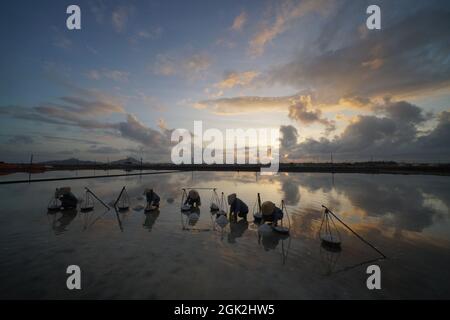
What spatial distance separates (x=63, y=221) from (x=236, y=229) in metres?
15.6

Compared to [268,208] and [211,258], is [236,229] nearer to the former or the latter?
[268,208]

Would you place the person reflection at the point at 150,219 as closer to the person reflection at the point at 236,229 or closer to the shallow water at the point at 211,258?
the shallow water at the point at 211,258

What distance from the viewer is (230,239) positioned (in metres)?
13.7

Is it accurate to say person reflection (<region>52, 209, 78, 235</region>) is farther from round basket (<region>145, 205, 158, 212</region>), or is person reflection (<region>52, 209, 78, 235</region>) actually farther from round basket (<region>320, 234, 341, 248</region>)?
round basket (<region>320, 234, 341, 248</region>)

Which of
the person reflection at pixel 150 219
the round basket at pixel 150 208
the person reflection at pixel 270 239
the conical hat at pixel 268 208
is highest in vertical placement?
the conical hat at pixel 268 208

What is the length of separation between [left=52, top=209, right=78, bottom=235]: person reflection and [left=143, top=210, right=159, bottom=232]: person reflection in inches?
237

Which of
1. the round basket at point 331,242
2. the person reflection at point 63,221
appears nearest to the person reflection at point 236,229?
the round basket at point 331,242

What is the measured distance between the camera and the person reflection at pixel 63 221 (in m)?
15.2

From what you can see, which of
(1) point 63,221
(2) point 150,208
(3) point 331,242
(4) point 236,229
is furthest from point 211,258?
(1) point 63,221

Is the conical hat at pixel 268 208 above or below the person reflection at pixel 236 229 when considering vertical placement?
above

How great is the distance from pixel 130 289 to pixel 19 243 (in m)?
10.4

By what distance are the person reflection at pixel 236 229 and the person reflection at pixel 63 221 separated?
13.0 meters
